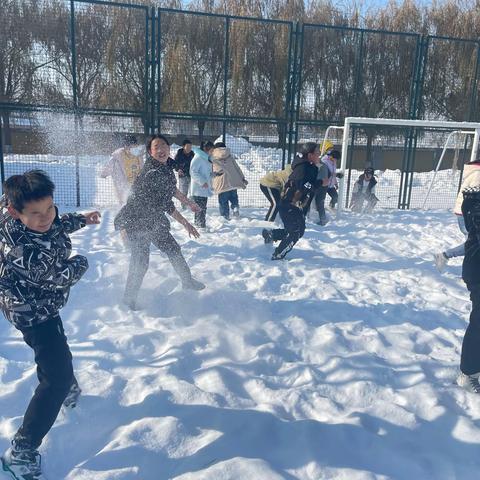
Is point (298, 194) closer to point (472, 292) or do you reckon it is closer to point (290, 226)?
point (290, 226)

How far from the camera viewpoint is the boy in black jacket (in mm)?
2295

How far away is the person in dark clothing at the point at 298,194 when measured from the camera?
6051 mm

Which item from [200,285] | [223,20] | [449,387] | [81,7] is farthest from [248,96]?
[449,387]

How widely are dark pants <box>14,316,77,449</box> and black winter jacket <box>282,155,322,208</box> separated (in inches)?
161

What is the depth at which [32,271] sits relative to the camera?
2.30 metres

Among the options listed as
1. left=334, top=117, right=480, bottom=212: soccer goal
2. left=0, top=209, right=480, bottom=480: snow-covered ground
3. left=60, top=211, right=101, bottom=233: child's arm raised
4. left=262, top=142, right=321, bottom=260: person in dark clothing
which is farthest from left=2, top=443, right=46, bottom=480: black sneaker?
left=334, top=117, right=480, bottom=212: soccer goal

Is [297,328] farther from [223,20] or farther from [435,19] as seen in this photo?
[435,19]

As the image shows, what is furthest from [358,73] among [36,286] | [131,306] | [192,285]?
[36,286]

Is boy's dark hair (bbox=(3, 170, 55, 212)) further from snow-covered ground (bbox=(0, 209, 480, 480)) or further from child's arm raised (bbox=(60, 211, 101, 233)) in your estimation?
snow-covered ground (bbox=(0, 209, 480, 480))

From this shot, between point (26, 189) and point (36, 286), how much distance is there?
478 millimetres

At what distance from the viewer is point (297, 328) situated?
4.19m

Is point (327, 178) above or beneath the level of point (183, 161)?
beneath

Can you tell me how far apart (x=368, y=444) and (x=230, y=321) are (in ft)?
6.10

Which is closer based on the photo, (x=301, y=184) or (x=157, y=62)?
(x=301, y=184)
